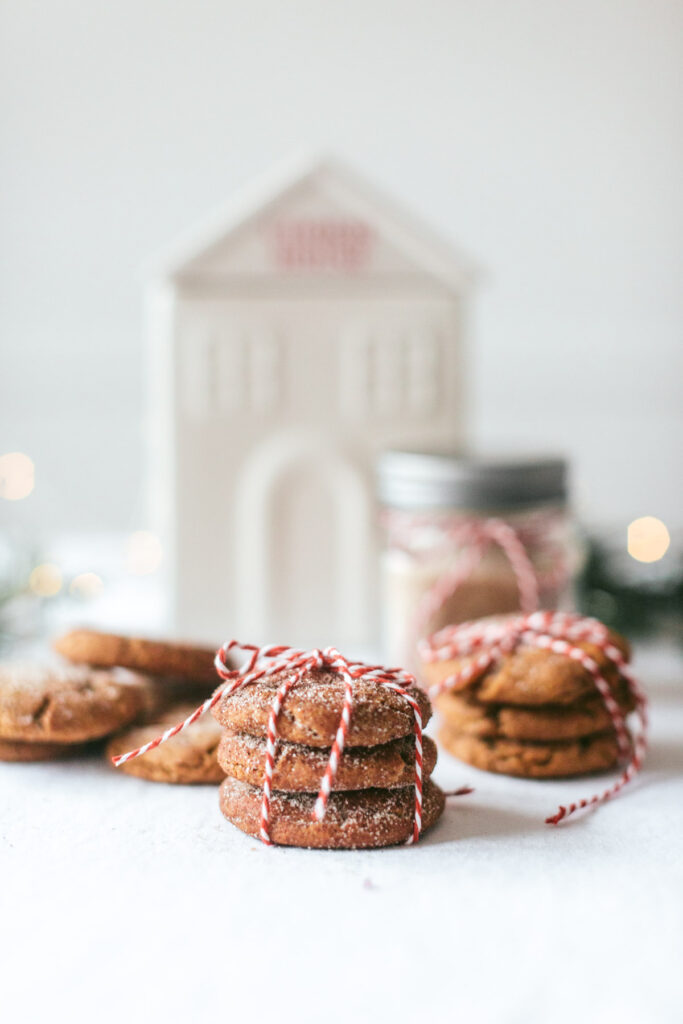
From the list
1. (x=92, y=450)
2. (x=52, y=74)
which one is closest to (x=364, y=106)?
(x=52, y=74)

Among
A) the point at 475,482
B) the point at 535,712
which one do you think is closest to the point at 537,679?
the point at 535,712

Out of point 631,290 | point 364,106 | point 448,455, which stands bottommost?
point 448,455

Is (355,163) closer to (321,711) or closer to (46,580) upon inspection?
(46,580)

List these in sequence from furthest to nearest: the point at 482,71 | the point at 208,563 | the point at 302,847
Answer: the point at 482,71
the point at 208,563
the point at 302,847

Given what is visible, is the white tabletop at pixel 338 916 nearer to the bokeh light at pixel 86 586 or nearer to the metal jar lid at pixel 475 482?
the metal jar lid at pixel 475 482

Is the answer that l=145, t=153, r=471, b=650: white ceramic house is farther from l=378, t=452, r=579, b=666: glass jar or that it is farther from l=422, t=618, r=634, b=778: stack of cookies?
l=422, t=618, r=634, b=778: stack of cookies

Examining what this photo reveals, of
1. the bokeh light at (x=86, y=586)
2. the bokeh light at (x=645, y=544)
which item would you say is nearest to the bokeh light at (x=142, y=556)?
the bokeh light at (x=86, y=586)

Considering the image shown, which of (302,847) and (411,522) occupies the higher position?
(411,522)

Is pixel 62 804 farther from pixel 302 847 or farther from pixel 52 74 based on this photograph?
pixel 52 74
